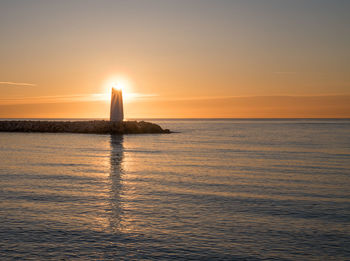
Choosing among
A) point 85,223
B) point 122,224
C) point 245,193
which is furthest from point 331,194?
point 85,223

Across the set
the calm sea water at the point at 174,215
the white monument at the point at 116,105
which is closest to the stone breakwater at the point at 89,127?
the white monument at the point at 116,105

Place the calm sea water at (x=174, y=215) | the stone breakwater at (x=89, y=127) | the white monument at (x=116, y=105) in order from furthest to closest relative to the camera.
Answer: the white monument at (x=116, y=105) → the stone breakwater at (x=89, y=127) → the calm sea water at (x=174, y=215)

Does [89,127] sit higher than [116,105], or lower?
lower

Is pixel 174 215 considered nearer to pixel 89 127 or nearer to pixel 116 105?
pixel 89 127

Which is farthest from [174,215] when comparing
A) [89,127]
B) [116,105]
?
[116,105]

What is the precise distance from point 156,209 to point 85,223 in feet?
8.33

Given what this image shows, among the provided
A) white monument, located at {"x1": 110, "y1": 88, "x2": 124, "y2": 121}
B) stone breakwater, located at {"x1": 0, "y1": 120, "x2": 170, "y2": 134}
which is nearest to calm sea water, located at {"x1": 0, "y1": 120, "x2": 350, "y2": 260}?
stone breakwater, located at {"x1": 0, "y1": 120, "x2": 170, "y2": 134}

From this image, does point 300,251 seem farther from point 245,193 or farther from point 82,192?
point 82,192

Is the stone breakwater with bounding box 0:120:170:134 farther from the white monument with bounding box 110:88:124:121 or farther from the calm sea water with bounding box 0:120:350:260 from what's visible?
the calm sea water with bounding box 0:120:350:260

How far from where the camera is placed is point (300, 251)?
788cm

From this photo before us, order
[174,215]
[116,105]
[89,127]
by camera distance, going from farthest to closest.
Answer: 1. [116,105]
2. [89,127]
3. [174,215]

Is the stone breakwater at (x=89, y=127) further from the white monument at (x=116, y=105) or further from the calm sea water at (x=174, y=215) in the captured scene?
the calm sea water at (x=174, y=215)

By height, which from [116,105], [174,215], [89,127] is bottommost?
[174,215]

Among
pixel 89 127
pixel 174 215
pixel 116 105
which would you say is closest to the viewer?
pixel 174 215
